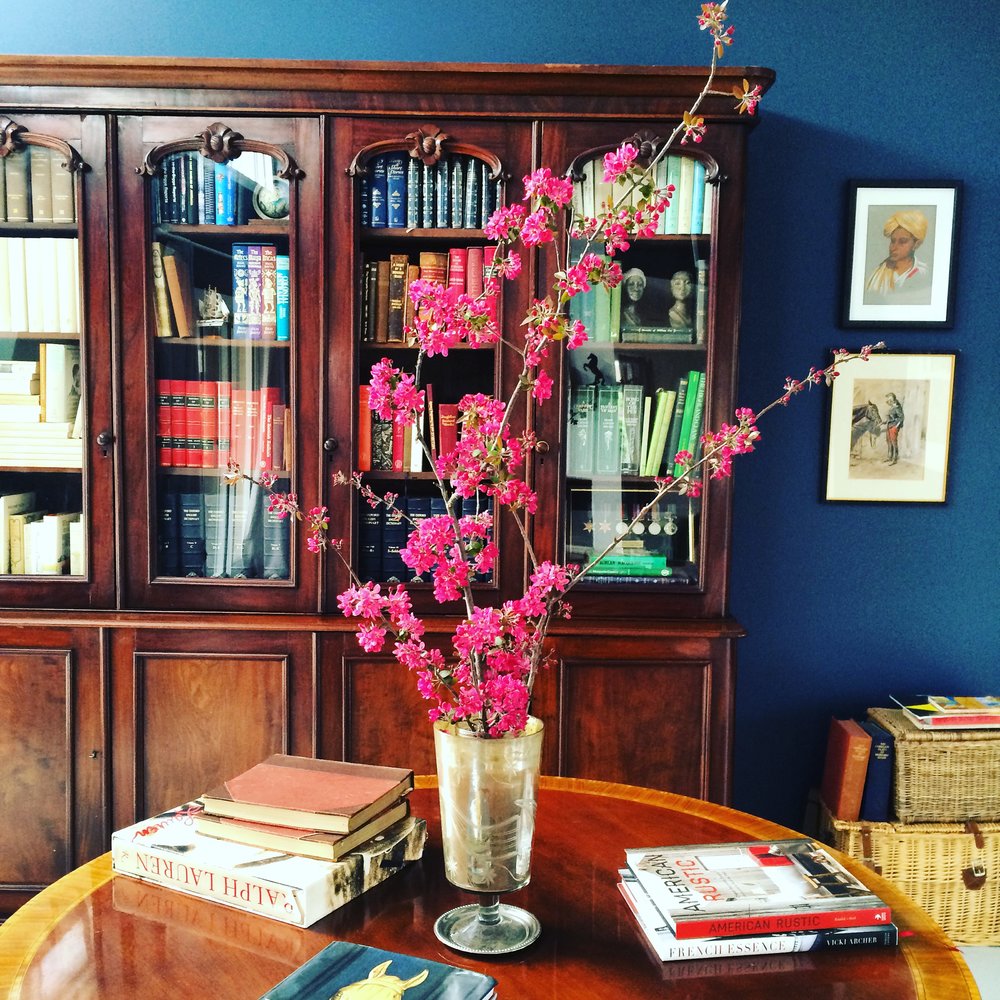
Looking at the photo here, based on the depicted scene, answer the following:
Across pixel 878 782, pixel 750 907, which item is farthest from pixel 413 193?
pixel 878 782

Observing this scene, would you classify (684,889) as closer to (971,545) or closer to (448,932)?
(448,932)

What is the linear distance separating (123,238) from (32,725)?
4.17 feet

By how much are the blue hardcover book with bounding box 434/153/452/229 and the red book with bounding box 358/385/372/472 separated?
468 millimetres

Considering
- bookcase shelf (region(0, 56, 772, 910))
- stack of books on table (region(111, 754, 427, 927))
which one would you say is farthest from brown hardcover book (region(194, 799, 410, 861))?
bookcase shelf (region(0, 56, 772, 910))

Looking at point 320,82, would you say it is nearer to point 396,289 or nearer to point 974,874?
point 396,289

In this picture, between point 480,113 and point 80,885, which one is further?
point 480,113

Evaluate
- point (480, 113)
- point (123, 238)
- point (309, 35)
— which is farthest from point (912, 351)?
point (123, 238)

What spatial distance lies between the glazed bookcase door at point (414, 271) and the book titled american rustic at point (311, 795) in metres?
1.12

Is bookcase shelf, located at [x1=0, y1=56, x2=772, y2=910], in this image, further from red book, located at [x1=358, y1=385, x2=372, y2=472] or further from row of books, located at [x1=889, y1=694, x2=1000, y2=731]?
row of books, located at [x1=889, y1=694, x2=1000, y2=731]

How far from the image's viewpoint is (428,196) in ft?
7.82

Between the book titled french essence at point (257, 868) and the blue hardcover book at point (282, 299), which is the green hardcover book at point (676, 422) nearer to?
the blue hardcover book at point (282, 299)

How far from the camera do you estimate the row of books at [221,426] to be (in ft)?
7.98

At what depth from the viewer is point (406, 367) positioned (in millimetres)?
2529

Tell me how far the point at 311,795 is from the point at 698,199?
1800 millimetres
